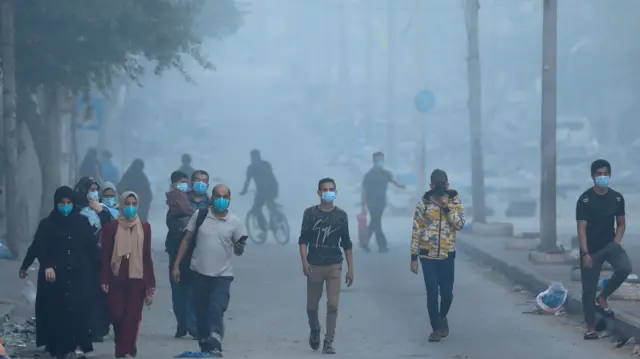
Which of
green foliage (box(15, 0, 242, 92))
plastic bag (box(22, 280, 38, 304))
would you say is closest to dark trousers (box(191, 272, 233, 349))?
plastic bag (box(22, 280, 38, 304))

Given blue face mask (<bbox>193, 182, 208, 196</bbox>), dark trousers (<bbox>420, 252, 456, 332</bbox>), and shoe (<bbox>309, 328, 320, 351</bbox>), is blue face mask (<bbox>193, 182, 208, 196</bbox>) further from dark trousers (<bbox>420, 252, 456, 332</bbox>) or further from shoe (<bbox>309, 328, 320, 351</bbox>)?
dark trousers (<bbox>420, 252, 456, 332</bbox>)

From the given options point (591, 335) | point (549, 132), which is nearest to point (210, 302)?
point (591, 335)

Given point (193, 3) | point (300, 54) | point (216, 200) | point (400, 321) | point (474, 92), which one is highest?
point (300, 54)

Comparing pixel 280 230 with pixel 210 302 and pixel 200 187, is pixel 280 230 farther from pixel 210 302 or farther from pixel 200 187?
pixel 210 302

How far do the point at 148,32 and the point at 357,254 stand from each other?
18.3ft

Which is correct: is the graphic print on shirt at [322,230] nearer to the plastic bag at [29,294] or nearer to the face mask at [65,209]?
the face mask at [65,209]

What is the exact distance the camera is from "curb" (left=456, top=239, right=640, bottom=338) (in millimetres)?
13594

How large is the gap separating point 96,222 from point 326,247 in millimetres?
2179

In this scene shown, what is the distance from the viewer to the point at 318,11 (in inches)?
5743

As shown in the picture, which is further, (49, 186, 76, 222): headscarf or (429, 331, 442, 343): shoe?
(429, 331, 442, 343): shoe

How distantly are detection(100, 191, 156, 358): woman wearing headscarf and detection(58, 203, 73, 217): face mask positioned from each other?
0.35 m

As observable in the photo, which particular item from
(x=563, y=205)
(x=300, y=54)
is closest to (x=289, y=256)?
(x=563, y=205)

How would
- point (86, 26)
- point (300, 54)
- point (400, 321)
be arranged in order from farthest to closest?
point (300, 54) < point (86, 26) < point (400, 321)

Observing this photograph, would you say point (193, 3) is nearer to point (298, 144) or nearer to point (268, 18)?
point (298, 144)
